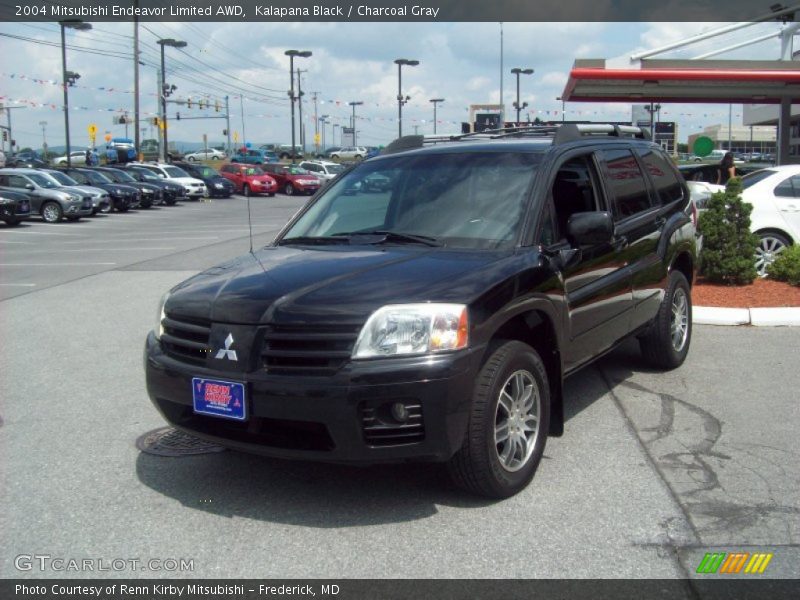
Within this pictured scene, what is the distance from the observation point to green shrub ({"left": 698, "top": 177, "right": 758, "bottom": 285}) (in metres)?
9.55

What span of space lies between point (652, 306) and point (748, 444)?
1.60m

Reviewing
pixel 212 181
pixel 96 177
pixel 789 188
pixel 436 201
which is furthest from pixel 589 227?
pixel 212 181

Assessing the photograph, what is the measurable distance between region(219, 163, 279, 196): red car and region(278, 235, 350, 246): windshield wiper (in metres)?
38.2

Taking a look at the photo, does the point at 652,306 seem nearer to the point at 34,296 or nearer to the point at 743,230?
the point at 743,230

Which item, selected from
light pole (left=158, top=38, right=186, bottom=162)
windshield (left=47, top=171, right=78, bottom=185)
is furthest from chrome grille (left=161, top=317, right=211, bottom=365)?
light pole (left=158, top=38, right=186, bottom=162)

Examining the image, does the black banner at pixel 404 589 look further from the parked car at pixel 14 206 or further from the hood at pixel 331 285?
the parked car at pixel 14 206

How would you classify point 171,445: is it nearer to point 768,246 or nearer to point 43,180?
point 768,246

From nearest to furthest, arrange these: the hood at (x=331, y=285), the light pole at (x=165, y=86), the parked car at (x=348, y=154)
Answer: the hood at (x=331, y=285) → the light pole at (x=165, y=86) → the parked car at (x=348, y=154)

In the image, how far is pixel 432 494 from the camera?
14.2 feet

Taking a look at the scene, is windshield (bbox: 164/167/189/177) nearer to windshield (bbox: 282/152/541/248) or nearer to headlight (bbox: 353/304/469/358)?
windshield (bbox: 282/152/541/248)

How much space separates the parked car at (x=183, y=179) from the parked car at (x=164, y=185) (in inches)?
40.2

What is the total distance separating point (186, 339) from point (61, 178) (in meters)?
28.0

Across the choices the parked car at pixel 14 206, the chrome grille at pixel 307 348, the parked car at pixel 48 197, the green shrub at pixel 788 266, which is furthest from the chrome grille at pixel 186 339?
the parked car at pixel 48 197

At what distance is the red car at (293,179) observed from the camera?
4569 centimetres
